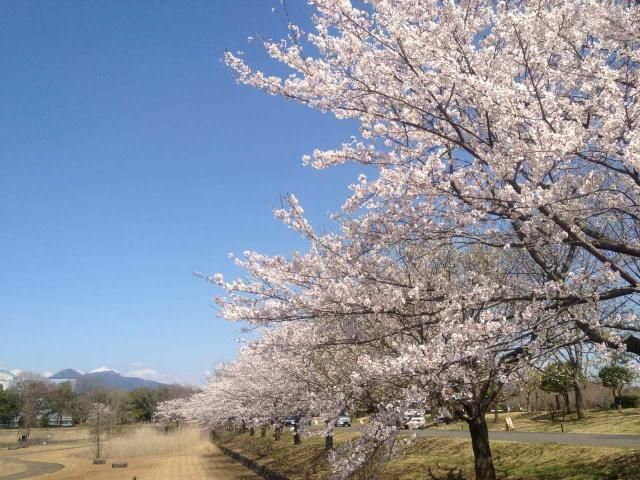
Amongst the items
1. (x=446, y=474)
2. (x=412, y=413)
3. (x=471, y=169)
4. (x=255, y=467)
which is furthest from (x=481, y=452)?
(x=255, y=467)

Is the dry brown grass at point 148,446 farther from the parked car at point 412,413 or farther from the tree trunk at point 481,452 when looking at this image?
the parked car at point 412,413

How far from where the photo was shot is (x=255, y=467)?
26641 mm

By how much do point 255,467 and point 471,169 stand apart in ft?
81.1

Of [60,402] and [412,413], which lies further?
[60,402]

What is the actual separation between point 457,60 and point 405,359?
2910mm

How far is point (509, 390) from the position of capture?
11.7m

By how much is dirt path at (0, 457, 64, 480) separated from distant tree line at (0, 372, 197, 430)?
33937 mm

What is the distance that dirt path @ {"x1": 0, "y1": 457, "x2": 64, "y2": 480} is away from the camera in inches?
1391

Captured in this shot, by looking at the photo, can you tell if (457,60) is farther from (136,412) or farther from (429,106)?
(136,412)

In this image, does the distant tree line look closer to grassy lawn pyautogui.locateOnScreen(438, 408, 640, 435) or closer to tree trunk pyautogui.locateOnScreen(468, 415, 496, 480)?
grassy lawn pyautogui.locateOnScreen(438, 408, 640, 435)

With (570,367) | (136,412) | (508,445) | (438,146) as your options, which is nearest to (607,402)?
(508,445)

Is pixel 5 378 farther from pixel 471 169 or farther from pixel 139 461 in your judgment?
pixel 471 169

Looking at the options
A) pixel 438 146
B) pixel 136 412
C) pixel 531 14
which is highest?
pixel 531 14

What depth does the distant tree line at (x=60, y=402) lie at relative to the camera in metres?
82.1
